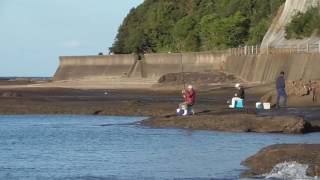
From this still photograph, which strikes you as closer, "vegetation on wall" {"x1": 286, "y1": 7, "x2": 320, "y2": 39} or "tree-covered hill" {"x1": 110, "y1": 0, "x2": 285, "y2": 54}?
"vegetation on wall" {"x1": 286, "y1": 7, "x2": 320, "y2": 39}

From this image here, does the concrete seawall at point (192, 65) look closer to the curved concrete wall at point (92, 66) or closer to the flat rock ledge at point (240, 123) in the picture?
the curved concrete wall at point (92, 66)

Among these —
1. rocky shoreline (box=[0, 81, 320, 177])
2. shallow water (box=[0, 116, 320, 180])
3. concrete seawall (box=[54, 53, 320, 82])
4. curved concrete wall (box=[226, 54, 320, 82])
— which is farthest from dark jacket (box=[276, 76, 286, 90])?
concrete seawall (box=[54, 53, 320, 82])

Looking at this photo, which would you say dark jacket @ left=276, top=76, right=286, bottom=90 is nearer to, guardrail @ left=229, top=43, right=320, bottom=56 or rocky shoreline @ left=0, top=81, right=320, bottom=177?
rocky shoreline @ left=0, top=81, right=320, bottom=177

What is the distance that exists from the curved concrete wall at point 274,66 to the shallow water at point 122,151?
720 inches

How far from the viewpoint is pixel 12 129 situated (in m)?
38.4

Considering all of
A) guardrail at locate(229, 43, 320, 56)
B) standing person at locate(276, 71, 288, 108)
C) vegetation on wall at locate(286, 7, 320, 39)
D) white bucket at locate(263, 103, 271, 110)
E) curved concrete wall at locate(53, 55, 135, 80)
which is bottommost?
curved concrete wall at locate(53, 55, 135, 80)

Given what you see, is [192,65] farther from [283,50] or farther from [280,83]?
[280,83]

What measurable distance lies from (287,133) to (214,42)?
241 ft

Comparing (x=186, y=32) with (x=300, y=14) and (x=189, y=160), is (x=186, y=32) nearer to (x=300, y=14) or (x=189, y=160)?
(x=300, y=14)

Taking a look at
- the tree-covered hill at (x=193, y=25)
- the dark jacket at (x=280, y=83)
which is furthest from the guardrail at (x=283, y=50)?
the dark jacket at (x=280, y=83)

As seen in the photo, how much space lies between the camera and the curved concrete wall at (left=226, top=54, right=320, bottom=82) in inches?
2137

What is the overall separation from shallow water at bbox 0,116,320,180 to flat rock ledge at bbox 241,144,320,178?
0.42 metres

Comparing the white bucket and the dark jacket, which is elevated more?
the dark jacket

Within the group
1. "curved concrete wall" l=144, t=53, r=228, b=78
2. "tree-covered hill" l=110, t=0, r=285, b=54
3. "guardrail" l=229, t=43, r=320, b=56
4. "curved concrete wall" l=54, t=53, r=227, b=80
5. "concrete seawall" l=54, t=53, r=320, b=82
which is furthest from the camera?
"tree-covered hill" l=110, t=0, r=285, b=54
